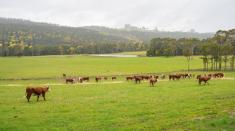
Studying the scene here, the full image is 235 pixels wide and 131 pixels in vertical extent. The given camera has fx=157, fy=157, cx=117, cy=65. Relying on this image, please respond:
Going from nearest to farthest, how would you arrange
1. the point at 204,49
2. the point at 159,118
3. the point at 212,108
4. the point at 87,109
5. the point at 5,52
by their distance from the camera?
the point at 159,118, the point at 212,108, the point at 87,109, the point at 204,49, the point at 5,52

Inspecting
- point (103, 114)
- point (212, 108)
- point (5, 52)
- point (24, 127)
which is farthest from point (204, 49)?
point (5, 52)

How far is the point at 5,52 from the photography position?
437 ft

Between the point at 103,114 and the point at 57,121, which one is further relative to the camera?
Result: the point at 103,114

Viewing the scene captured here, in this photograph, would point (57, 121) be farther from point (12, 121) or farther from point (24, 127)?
point (12, 121)

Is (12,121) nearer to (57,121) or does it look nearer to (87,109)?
(57,121)

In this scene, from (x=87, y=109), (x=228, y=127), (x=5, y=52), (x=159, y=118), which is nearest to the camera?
(x=228, y=127)

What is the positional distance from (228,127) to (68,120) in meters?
8.17

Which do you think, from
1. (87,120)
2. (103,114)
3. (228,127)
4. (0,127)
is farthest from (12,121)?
(228,127)

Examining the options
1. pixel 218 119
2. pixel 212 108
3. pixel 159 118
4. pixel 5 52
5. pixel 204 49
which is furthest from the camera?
pixel 5 52

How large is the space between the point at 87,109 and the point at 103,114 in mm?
1743

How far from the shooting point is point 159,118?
8953 mm

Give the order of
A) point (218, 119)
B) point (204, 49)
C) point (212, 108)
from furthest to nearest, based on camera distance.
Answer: point (204, 49) < point (212, 108) < point (218, 119)

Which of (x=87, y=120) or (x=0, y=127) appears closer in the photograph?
(x=0, y=127)

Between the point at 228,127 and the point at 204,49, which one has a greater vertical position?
the point at 204,49
